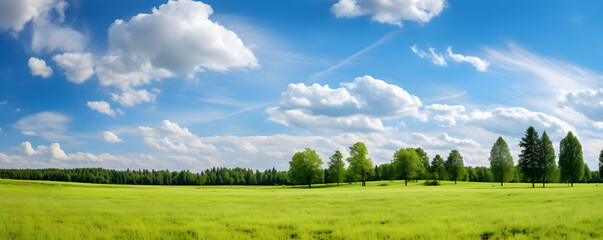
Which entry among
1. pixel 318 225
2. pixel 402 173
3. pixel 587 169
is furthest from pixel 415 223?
pixel 587 169

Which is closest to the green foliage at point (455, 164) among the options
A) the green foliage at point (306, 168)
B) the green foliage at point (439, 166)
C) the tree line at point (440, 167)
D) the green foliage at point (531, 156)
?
the tree line at point (440, 167)

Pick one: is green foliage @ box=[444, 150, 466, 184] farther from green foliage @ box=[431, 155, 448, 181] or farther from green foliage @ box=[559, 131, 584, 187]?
green foliage @ box=[559, 131, 584, 187]

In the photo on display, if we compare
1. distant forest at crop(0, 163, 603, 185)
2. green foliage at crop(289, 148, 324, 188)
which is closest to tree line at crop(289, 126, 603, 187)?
green foliage at crop(289, 148, 324, 188)

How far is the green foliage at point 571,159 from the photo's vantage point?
245 ft

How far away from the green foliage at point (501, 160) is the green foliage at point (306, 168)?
4485cm

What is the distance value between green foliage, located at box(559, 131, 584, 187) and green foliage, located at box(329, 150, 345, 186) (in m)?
51.7

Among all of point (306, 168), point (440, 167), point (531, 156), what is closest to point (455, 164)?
point (440, 167)

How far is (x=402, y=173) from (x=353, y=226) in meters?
80.6

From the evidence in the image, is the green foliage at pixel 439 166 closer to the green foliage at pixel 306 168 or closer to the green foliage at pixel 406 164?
the green foliage at pixel 406 164

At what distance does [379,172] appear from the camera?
149 metres

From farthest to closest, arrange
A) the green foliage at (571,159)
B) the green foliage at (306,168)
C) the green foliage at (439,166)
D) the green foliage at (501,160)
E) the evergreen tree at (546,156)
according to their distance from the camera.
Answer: the green foliage at (439,166)
the green foliage at (306,168)
the green foliage at (501,160)
the green foliage at (571,159)
the evergreen tree at (546,156)

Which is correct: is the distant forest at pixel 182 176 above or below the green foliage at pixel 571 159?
below

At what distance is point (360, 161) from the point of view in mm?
86812

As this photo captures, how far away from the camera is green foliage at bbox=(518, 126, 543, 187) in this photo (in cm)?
7162
